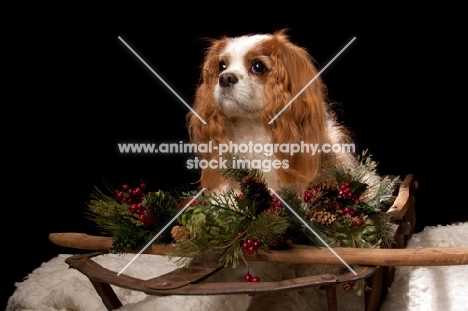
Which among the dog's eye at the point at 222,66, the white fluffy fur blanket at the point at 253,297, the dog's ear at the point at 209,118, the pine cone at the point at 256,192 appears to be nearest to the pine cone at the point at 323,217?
the pine cone at the point at 256,192

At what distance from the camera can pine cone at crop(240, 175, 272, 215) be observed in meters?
1.35

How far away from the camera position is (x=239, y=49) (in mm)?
1558

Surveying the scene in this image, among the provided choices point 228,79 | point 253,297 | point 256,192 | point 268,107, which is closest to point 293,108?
point 268,107

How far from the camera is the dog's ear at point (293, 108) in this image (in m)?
1.54

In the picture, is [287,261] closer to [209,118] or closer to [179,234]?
[179,234]

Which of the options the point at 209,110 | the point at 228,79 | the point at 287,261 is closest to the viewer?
the point at 287,261

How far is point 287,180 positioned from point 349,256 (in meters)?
0.33

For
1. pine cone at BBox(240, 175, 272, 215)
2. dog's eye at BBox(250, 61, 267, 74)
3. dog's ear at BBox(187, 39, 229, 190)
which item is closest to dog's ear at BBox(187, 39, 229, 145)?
dog's ear at BBox(187, 39, 229, 190)

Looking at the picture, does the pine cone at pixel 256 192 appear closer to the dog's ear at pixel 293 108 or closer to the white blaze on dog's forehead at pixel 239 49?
the dog's ear at pixel 293 108

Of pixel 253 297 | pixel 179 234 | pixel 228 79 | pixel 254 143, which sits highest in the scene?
pixel 228 79

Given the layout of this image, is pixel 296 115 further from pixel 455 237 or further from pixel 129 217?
pixel 455 237

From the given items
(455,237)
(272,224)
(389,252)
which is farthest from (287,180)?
(455,237)

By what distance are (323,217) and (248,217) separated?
16cm

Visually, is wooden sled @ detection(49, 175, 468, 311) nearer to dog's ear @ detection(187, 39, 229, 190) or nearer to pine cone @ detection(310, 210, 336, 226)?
pine cone @ detection(310, 210, 336, 226)
